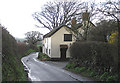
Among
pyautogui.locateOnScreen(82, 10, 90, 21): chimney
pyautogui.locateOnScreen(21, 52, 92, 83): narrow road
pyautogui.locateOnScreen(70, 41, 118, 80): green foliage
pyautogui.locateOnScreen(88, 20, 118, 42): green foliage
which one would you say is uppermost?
pyautogui.locateOnScreen(82, 10, 90, 21): chimney

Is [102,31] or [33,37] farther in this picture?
[33,37]

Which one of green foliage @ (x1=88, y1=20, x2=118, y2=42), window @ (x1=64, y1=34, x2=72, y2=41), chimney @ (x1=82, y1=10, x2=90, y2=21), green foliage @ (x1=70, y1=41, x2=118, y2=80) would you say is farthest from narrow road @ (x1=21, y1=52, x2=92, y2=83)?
window @ (x1=64, y1=34, x2=72, y2=41)

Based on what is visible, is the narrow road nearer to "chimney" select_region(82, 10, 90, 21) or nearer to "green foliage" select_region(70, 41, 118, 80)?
"green foliage" select_region(70, 41, 118, 80)

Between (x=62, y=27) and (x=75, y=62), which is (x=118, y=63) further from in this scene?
(x=62, y=27)

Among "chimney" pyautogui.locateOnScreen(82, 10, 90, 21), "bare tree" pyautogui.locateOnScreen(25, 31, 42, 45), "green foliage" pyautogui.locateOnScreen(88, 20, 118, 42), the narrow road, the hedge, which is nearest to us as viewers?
the hedge

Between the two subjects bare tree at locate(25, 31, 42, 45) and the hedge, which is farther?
bare tree at locate(25, 31, 42, 45)

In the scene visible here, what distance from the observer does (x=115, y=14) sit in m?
11.0

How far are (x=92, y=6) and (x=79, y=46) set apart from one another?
6.17 m

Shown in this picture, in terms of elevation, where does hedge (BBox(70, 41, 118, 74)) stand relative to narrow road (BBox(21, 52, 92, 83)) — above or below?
above

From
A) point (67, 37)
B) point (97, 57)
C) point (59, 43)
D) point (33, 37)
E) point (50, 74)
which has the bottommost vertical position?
point (50, 74)

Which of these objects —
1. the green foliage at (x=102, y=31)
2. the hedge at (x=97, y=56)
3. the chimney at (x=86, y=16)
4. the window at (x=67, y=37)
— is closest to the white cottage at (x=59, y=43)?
the window at (x=67, y=37)

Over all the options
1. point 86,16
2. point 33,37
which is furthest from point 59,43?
point 33,37

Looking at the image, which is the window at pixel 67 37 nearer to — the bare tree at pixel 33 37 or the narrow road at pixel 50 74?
the narrow road at pixel 50 74

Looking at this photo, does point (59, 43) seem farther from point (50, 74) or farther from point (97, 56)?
point (97, 56)
